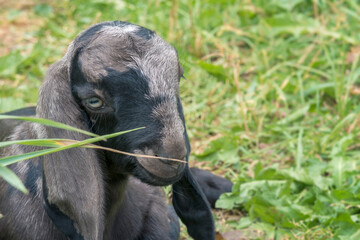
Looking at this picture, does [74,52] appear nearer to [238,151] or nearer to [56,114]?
[56,114]

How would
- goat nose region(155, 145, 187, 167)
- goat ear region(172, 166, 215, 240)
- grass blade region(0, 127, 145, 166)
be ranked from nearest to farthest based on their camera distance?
grass blade region(0, 127, 145, 166)
goat nose region(155, 145, 187, 167)
goat ear region(172, 166, 215, 240)

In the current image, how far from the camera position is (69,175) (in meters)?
2.81

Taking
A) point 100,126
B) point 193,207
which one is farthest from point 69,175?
point 193,207

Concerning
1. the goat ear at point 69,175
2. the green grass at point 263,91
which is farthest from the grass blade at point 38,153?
the green grass at point 263,91

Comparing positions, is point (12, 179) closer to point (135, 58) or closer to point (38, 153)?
point (38, 153)

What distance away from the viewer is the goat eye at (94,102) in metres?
2.79

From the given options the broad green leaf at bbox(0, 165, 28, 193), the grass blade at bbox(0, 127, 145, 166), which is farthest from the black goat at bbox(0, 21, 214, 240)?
the broad green leaf at bbox(0, 165, 28, 193)

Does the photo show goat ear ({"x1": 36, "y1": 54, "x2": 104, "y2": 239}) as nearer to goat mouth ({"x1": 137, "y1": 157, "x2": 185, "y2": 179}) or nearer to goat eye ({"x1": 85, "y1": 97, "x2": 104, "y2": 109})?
goat eye ({"x1": 85, "y1": 97, "x2": 104, "y2": 109})

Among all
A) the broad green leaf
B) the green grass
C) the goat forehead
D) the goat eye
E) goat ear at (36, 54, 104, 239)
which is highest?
the goat forehead

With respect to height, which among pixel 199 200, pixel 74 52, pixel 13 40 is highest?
pixel 74 52

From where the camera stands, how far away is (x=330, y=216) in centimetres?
374

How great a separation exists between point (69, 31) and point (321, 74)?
2229 mm

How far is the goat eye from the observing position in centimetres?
279

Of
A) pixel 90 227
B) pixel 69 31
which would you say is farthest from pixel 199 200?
pixel 69 31
